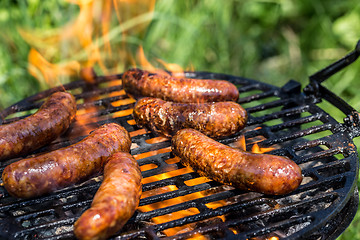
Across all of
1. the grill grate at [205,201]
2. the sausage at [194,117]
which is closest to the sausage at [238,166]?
the grill grate at [205,201]

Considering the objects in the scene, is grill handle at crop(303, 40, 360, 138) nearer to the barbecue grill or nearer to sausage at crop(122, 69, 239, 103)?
the barbecue grill

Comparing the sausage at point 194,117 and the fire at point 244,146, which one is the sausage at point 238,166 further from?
the fire at point 244,146

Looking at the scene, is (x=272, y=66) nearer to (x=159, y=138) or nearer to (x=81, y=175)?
(x=159, y=138)

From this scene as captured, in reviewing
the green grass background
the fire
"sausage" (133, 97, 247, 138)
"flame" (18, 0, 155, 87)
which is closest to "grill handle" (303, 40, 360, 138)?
the fire

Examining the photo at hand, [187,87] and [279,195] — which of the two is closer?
[279,195]

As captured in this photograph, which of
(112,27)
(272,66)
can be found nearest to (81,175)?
(112,27)

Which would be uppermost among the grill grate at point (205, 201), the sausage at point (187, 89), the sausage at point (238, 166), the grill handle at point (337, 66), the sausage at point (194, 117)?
the grill handle at point (337, 66)

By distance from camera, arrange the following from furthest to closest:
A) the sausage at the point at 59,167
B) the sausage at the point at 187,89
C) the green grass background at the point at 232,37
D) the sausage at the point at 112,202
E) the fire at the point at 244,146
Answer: the green grass background at the point at 232,37, the sausage at the point at 187,89, the fire at the point at 244,146, the sausage at the point at 59,167, the sausage at the point at 112,202
